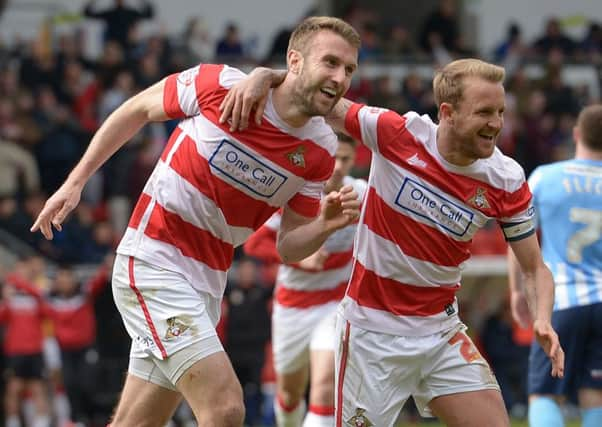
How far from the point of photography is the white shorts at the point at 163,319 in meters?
5.47

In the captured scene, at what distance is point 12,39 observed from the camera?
1909cm

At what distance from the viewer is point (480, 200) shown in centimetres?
574

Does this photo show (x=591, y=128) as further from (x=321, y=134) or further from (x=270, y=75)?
(x=270, y=75)

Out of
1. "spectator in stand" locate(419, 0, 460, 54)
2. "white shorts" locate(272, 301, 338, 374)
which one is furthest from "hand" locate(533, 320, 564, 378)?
"spectator in stand" locate(419, 0, 460, 54)

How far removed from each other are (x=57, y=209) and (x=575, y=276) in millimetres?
3280

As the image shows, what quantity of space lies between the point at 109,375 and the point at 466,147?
907 cm

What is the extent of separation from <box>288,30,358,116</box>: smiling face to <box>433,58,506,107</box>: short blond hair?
46cm

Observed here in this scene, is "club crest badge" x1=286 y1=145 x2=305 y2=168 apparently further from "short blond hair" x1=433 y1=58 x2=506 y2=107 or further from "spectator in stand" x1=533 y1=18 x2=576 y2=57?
"spectator in stand" x1=533 y1=18 x2=576 y2=57

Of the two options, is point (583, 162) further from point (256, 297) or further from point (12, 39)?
point (12, 39)

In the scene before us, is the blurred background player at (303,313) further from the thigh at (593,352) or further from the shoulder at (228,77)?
the shoulder at (228,77)

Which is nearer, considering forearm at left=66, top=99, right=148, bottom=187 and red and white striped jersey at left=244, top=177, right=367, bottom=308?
forearm at left=66, top=99, right=148, bottom=187

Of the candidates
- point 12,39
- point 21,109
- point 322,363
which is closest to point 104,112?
point 21,109

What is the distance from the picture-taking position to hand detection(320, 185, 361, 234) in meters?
5.51

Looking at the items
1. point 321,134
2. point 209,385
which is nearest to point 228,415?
point 209,385
